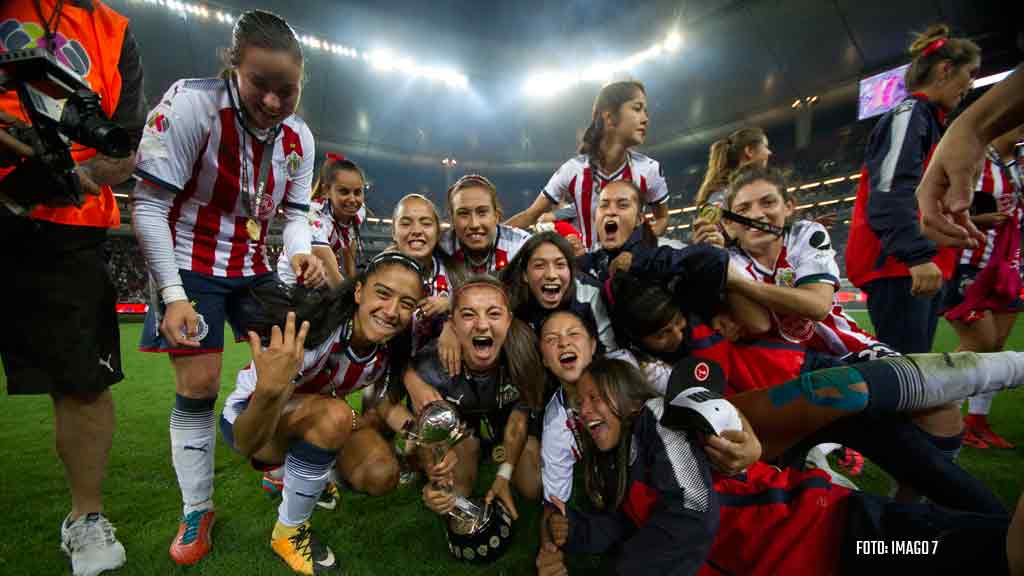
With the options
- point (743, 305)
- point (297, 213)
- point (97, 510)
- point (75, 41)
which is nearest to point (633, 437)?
point (743, 305)

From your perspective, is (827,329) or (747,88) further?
(747,88)

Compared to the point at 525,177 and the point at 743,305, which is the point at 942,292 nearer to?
the point at 743,305

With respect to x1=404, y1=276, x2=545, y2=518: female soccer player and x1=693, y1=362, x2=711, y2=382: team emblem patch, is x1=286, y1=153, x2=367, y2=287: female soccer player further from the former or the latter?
x1=693, y1=362, x2=711, y2=382: team emblem patch

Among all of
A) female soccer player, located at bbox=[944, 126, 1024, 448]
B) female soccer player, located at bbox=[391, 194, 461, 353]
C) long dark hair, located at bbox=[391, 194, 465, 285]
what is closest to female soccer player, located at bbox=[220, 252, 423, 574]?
female soccer player, located at bbox=[391, 194, 461, 353]

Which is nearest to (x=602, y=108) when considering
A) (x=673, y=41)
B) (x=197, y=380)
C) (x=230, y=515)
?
(x=197, y=380)

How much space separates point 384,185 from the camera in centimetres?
2602

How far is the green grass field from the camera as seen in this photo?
1.65m

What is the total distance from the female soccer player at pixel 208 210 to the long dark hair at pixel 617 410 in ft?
4.86

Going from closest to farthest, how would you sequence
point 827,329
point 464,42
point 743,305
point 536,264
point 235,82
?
point 235,82, point 743,305, point 827,329, point 536,264, point 464,42

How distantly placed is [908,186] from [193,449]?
149 inches

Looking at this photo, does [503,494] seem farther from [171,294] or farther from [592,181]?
[592,181]

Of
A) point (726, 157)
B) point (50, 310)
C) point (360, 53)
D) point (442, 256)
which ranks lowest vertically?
point (50, 310)

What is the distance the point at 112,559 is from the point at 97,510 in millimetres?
231

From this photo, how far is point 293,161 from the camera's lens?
2111 mm
